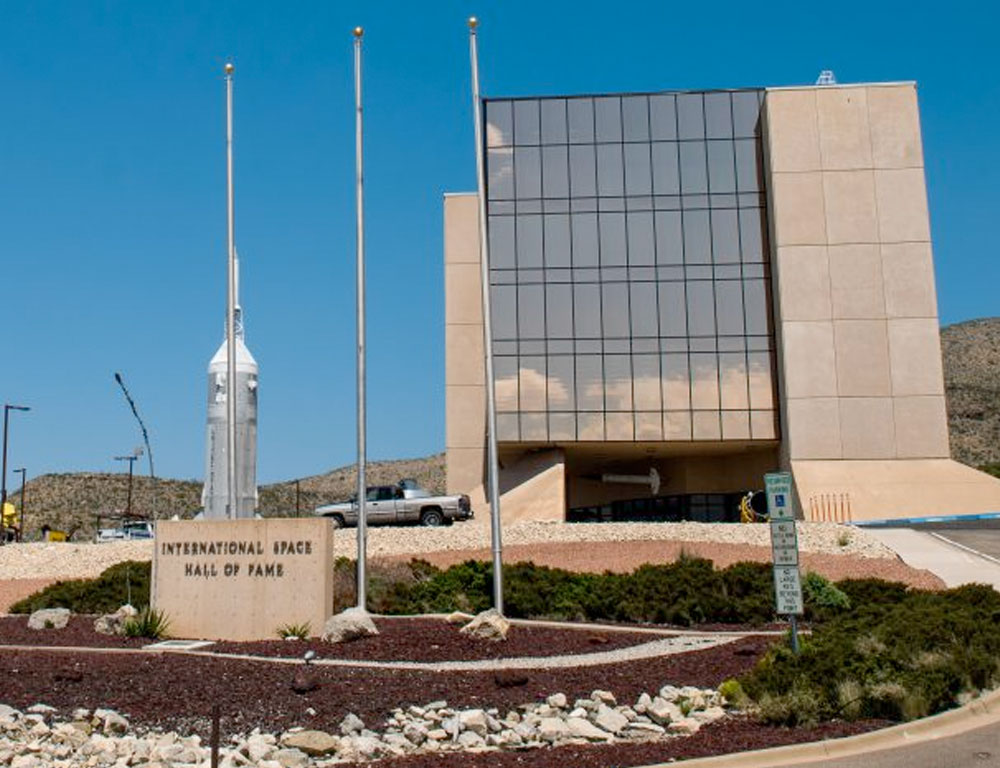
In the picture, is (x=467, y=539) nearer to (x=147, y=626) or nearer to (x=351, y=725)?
(x=147, y=626)

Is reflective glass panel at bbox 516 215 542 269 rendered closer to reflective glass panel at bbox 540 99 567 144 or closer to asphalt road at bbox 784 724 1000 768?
reflective glass panel at bbox 540 99 567 144

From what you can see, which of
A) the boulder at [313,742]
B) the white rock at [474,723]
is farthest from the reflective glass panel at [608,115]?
the boulder at [313,742]

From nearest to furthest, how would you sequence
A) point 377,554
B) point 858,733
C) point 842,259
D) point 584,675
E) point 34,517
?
point 858,733 → point 584,675 → point 377,554 → point 842,259 → point 34,517

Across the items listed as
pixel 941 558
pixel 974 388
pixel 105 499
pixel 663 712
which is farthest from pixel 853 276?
pixel 974 388

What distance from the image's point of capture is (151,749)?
10930mm

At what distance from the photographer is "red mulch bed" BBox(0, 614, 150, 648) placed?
1662 cm

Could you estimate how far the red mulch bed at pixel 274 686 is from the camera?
11984 mm

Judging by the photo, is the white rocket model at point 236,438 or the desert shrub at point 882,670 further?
the white rocket model at point 236,438

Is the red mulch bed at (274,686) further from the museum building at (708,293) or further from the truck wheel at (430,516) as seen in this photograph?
the museum building at (708,293)

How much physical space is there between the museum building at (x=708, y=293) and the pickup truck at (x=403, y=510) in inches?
303

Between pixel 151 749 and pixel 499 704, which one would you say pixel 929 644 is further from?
pixel 151 749

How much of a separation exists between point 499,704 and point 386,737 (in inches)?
55.8

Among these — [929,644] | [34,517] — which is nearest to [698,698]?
[929,644]

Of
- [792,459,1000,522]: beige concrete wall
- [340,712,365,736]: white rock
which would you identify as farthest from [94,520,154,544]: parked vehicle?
[340,712,365,736]: white rock
